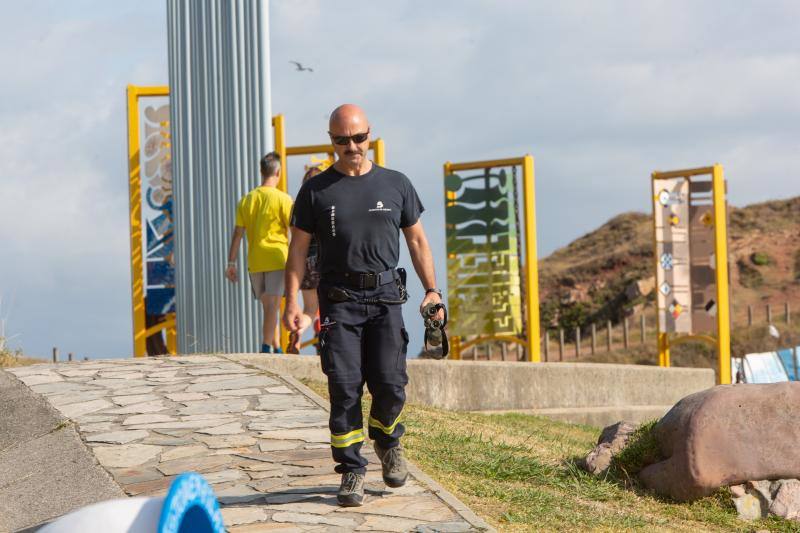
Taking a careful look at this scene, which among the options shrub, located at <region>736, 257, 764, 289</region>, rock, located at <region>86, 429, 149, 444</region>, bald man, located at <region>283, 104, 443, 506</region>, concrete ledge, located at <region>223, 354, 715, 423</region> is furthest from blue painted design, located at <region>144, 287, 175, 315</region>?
shrub, located at <region>736, 257, 764, 289</region>

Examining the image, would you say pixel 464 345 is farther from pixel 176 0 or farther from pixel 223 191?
pixel 176 0

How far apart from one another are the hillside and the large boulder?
31.0 metres

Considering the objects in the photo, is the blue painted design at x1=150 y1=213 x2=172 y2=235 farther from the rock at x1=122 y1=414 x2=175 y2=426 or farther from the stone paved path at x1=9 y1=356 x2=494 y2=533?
the rock at x1=122 y1=414 x2=175 y2=426

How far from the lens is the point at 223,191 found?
13.7 m

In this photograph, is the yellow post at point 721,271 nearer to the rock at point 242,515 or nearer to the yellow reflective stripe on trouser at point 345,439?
the yellow reflective stripe on trouser at point 345,439

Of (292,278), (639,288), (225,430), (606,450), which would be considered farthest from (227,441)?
(639,288)

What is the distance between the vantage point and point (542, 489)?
723cm

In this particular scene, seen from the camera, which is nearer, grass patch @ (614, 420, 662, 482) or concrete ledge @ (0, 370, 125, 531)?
concrete ledge @ (0, 370, 125, 531)

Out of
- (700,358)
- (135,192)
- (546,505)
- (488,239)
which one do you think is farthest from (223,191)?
(700,358)

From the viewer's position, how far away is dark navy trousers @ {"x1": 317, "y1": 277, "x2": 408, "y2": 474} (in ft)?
19.1

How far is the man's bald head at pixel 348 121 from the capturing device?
5.80 m

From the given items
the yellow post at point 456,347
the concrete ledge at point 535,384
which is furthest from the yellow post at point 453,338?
the concrete ledge at point 535,384

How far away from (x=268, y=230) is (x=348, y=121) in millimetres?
5568

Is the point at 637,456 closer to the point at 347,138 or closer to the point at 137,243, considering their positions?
the point at 347,138
